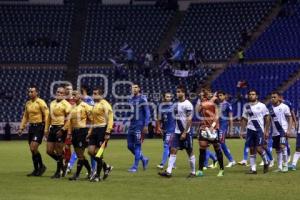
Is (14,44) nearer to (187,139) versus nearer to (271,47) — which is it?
(271,47)

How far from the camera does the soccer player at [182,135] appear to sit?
57.4ft

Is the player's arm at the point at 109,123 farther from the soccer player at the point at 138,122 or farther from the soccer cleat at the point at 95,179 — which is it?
the soccer player at the point at 138,122

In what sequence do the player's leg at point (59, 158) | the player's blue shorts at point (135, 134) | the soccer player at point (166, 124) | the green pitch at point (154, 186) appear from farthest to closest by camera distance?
the soccer player at point (166, 124) < the player's blue shorts at point (135, 134) < the player's leg at point (59, 158) < the green pitch at point (154, 186)

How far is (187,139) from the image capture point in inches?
691

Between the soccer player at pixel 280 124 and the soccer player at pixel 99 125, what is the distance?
5428mm

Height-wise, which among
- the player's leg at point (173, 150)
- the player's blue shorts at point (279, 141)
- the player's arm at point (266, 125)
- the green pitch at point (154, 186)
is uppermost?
the player's arm at point (266, 125)

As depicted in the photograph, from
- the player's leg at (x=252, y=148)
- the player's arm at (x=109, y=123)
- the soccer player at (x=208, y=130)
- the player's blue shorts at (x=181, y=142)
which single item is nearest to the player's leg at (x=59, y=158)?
the player's arm at (x=109, y=123)

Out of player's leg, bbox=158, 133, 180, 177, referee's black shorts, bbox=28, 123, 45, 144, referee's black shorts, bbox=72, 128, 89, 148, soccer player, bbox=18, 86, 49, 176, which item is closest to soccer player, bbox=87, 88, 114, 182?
referee's black shorts, bbox=72, 128, 89, 148

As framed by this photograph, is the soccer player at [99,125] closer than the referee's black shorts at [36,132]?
Yes

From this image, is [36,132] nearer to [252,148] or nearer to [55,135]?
[55,135]

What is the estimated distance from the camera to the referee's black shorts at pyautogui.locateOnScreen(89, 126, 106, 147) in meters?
16.9

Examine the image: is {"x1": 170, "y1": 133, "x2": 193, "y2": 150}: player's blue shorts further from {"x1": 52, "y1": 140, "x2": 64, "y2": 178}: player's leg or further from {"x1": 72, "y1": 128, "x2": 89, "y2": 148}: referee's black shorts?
{"x1": 52, "y1": 140, "x2": 64, "y2": 178}: player's leg

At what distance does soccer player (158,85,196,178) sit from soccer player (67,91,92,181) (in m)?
2.14

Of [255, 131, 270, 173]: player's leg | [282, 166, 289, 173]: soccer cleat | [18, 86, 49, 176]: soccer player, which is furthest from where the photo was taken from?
[282, 166, 289, 173]: soccer cleat
